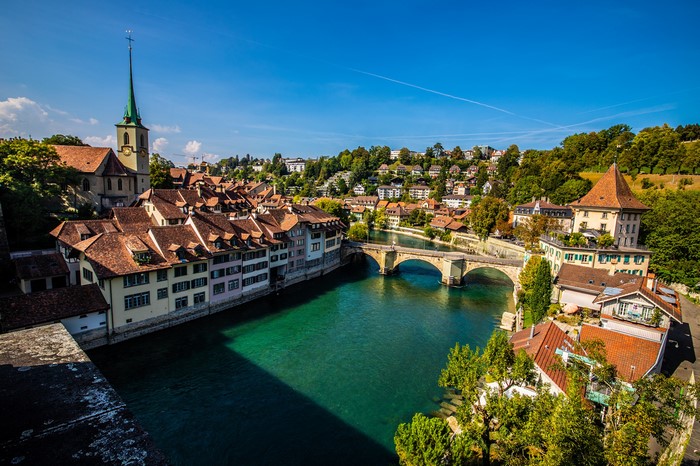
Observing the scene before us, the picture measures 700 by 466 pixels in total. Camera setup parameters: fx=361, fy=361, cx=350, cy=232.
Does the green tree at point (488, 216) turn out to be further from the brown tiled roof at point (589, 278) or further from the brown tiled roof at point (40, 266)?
the brown tiled roof at point (40, 266)

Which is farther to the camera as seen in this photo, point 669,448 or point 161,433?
point 161,433

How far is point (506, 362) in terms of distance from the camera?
648 inches

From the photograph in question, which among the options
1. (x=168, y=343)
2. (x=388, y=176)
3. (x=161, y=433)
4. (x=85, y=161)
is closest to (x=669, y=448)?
(x=161, y=433)

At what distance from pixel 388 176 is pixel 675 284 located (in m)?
119

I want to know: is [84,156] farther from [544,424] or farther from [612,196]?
[612,196]

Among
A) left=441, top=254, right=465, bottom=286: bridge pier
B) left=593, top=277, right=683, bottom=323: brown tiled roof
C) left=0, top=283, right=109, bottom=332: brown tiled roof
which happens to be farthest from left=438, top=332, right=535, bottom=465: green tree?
left=441, top=254, right=465, bottom=286: bridge pier

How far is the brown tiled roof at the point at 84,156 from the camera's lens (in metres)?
47.8

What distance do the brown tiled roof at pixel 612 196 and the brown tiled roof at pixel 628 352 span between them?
88.8 ft

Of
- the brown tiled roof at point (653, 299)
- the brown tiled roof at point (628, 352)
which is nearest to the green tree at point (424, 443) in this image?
the brown tiled roof at point (628, 352)

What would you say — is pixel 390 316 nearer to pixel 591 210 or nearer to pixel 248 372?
pixel 248 372

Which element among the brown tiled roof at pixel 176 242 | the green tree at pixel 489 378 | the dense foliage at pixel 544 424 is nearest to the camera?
the dense foliage at pixel 544 424

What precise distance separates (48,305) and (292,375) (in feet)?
55.0

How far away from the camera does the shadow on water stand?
58.1ft

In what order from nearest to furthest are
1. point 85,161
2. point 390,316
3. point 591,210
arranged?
point 390,316, point 591,210, point 85,161
